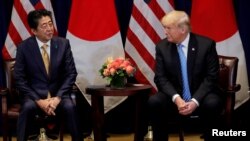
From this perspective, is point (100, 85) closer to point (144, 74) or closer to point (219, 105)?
point (144, 74)

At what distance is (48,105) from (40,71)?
0.41 m

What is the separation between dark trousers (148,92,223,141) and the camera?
15.4 ft

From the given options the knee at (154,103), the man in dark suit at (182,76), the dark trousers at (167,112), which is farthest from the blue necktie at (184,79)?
the knee at (154,103)

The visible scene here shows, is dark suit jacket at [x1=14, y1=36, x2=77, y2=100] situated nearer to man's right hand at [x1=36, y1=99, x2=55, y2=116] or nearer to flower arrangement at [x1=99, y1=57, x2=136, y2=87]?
man's right hand at [x1=36, y1=99, x2=55, y2=116]

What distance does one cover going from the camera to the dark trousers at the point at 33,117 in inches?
188

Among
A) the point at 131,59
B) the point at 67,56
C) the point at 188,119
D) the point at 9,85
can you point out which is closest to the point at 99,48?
the point at 131,59

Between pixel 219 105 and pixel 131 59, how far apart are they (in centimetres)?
145

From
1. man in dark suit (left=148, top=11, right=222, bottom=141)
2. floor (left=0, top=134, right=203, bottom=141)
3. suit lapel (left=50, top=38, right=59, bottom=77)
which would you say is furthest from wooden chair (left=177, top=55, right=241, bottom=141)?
suit lapel (left=50, top=38, right=59, bottom=77)

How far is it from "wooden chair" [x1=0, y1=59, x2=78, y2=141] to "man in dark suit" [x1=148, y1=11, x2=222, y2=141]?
94 cm

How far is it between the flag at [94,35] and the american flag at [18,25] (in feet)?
1.43

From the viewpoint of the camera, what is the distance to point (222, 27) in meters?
5.75

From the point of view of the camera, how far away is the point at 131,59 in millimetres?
5852

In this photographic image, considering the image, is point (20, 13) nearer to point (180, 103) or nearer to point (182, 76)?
point (182, 76)

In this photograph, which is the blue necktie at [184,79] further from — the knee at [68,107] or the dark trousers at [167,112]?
the knee at [68,107]
